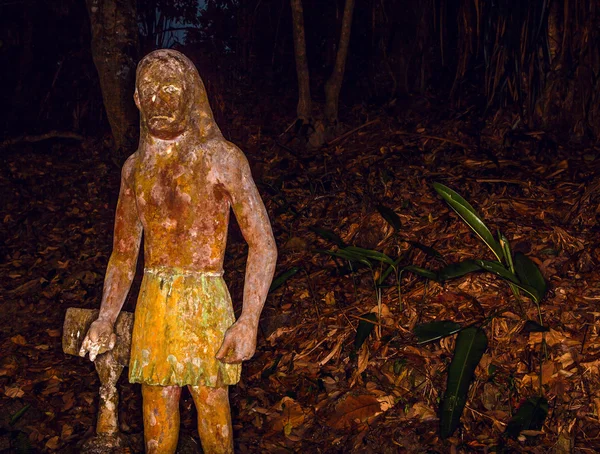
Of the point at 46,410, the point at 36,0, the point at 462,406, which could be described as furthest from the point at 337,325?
the point at 36,0

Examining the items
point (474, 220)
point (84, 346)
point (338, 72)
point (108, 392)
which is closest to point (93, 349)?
point (84, 346)

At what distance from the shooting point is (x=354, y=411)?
384 cm

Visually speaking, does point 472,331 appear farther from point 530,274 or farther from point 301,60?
point 301,60

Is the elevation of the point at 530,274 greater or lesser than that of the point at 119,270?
lesser

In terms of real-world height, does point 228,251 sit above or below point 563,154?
below

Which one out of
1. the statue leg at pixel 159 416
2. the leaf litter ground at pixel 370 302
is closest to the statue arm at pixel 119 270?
the statue leg at pixel 159 416

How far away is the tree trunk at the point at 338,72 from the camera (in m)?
6.84

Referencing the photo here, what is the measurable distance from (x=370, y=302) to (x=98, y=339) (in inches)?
87.7

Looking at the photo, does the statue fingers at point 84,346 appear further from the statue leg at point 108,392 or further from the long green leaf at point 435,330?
the long green leaf at point 435,330

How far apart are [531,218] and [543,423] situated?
1767 mm

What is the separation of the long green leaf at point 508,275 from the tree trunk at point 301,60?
3.56 m

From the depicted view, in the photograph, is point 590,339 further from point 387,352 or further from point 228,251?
point 228,251

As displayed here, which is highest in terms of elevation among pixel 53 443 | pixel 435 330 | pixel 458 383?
pixel 435 330

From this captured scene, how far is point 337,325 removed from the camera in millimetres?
4430
